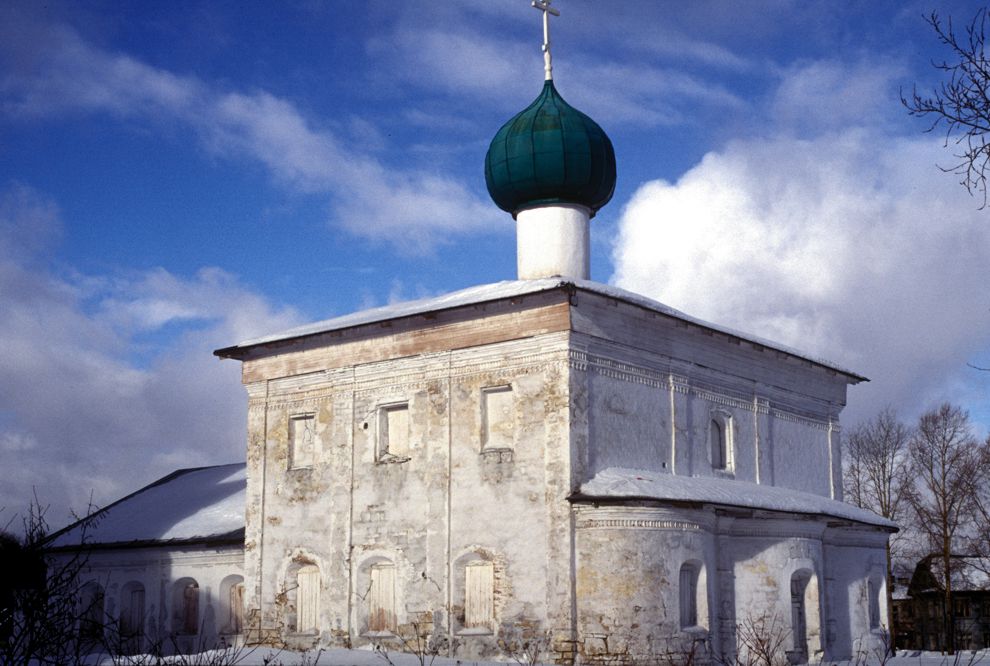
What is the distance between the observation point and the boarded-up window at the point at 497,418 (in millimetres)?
15305

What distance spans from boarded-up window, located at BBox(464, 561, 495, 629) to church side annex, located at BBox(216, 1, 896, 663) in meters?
0.03

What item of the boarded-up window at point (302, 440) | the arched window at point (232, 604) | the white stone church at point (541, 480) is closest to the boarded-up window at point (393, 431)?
the white stone church at point (541, 480)

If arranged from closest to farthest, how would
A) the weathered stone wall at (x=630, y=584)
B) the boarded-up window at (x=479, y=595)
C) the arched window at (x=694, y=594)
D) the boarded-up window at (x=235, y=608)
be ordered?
1. the weathered stone wall at (x=630, y=584)
2. the arched window at (x=694, y=594)
3. the boarded-up window at (x=479, y=595)
4. the boarded-up window at (x=235, y=608)

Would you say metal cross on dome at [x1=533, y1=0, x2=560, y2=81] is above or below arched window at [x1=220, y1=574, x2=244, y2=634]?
above

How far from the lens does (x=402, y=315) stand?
1627 centimetres

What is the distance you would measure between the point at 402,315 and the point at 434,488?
8.00 feet

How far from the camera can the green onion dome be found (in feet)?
57.3

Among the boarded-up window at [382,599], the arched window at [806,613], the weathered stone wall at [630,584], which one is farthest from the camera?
the arched window at [806,613]

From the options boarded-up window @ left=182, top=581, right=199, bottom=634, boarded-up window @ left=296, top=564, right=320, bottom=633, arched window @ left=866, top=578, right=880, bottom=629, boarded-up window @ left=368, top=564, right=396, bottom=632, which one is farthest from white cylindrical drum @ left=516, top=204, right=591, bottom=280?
boarded-up window @ left=182, top=581, right=199, bottom=634

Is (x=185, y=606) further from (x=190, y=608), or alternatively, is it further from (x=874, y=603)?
(x=874, y=603)

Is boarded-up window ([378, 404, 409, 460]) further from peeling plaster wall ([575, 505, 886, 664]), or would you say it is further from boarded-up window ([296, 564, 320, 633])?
peeling plaster wall ([575, 505, 886, 664])

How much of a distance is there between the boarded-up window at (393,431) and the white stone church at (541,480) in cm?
3

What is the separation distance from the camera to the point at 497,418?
15.5m

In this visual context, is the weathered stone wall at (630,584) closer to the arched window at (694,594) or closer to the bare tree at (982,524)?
the arched window at (694,594)
